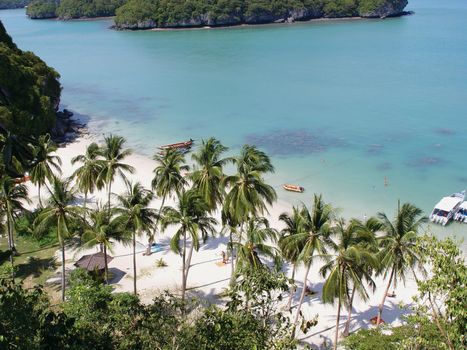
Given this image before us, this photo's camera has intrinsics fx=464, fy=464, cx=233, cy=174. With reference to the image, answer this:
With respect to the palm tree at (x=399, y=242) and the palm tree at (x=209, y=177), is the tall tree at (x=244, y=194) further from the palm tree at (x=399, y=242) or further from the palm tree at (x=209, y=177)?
the palm tree at (x=399, y=242)

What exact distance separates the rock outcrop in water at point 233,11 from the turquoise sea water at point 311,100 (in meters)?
27.5

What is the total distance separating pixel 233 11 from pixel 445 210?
145 m

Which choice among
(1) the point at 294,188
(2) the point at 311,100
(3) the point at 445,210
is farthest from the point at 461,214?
(2) the point at 311,100

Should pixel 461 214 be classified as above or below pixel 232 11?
below

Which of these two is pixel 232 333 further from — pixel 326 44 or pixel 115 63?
pixel 326 44

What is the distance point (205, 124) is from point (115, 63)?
54466 mm

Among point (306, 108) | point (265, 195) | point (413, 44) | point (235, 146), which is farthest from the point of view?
point (413, 44)

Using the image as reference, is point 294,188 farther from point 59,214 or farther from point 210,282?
point 59,214

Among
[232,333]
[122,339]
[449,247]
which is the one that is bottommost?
[122,339]

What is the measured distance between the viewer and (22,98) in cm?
4719

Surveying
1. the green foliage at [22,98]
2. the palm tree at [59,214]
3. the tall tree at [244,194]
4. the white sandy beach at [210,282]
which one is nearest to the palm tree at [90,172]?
the white sandy beach at [210,282]

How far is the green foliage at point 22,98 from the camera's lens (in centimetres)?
4412

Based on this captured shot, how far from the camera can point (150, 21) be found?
543ft

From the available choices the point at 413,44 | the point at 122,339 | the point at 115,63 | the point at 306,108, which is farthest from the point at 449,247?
the point at 413,44
